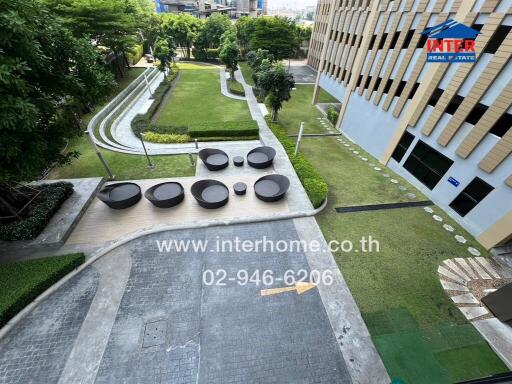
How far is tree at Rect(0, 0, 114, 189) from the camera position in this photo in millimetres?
7680

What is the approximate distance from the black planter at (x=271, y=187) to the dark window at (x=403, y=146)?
1102 cm

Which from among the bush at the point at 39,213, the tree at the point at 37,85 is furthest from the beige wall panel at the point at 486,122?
the bush at the point at 39,213

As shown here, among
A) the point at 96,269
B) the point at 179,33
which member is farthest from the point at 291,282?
the point at 179,33

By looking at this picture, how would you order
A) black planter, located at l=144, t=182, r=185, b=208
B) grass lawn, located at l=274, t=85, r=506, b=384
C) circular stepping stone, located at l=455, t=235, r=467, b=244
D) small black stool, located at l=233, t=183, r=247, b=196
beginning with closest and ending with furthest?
1. grass lawn, located at l=274, t=85, r=506, b=384
2. circular stepping stone, located at l=455, t=235, r=467, b=244
3. black planter, located at l=144, t=182, r=185, b=208
4. small black stool, located at l=233, t=183, r=247, b=196

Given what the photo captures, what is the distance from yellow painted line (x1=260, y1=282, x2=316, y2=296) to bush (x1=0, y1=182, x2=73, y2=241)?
12.2m

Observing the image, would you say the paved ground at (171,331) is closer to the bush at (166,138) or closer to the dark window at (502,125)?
the dark window at (502,125)

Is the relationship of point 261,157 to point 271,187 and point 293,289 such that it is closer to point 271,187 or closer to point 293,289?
point 271,187

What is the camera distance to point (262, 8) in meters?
132

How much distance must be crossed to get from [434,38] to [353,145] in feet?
35.1

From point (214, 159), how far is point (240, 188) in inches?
183

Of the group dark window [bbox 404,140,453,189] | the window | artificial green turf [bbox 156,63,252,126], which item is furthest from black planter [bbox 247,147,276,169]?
the window

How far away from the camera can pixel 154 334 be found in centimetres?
904

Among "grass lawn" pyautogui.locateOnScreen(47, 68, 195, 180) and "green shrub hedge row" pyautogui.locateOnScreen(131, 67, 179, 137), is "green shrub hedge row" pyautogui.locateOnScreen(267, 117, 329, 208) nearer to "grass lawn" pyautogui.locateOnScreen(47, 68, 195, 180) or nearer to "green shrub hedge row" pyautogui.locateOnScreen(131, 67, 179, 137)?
"grass lawn" pyautogui.locateOnScreen(47, 68, 195, 180)

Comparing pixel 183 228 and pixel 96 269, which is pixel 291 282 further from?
pixel 96 269
